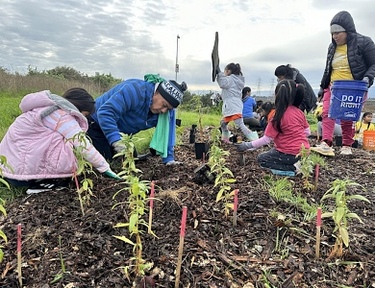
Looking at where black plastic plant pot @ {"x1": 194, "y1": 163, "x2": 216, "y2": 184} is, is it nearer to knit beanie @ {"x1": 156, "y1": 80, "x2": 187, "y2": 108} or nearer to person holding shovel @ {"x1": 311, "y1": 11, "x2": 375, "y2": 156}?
knit beanie @ {"x1": 156, "y1": 80, "x2": 187, "y2": 108}

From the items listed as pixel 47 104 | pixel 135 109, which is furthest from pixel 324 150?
pixel 47 104

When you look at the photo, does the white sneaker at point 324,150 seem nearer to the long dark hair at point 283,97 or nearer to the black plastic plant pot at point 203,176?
the long dark hair at point 283,97

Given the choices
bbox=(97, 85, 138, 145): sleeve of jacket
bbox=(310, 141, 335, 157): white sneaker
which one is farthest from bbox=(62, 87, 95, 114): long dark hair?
bbox=(310, 141, 335, 157): white sneaker

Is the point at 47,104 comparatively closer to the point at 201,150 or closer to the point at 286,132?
the point at 201,150

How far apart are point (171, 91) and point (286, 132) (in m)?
1.20

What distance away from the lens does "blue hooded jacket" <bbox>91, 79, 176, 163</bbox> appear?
3070 mm

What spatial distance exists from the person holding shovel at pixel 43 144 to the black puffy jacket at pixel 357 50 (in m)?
3.45

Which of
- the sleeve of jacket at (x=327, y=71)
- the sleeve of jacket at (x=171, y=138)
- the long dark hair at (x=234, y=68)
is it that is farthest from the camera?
the long dark hair at (x=234, y=68)

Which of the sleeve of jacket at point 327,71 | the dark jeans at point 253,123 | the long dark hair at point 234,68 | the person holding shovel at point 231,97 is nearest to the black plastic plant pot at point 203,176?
the person holding shovel at point 231,97

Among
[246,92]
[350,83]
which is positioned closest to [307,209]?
[350,83]

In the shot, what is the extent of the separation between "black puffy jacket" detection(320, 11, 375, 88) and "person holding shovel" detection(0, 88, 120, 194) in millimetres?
3446

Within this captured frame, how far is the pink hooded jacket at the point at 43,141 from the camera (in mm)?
2480

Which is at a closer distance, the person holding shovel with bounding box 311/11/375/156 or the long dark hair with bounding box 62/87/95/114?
the long dark hair with bounding box 62/87/95/114

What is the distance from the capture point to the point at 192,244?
181cm
